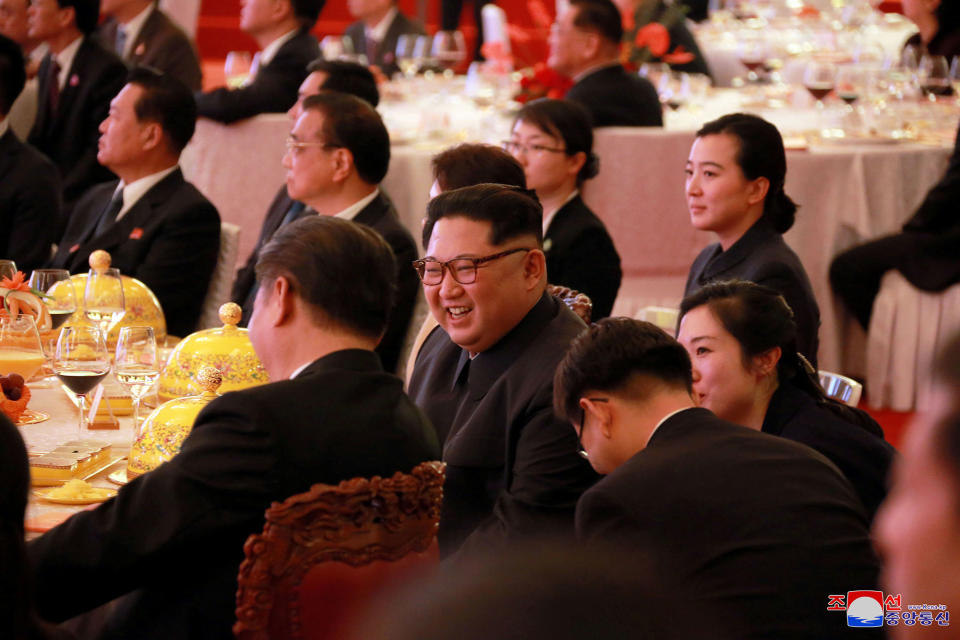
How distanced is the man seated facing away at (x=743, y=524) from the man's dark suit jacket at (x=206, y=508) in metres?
0.36

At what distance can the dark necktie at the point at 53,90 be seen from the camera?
557 centimetres

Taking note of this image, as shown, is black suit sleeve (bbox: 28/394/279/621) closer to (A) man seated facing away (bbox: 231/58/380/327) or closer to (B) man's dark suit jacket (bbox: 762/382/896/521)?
(B) man's dark suit jacket (bbox: 762/382/896/521)

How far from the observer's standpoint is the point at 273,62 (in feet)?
18.3

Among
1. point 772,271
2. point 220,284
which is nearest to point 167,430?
point 772,271

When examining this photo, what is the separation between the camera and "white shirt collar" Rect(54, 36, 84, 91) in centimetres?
554

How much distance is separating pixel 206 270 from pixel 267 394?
2389 millimetres

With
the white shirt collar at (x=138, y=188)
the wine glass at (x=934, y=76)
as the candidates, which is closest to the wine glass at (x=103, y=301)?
the white shirt collar at (x=138, y=188)

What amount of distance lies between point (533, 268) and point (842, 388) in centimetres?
89

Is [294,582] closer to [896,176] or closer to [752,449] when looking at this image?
[752,449]

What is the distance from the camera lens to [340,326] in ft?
6.25

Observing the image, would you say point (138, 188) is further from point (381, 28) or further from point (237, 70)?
point (381, 28)

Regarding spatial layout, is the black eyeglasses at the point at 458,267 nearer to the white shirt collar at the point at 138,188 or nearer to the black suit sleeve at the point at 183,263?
the black suit sleeve at the point at 183,263

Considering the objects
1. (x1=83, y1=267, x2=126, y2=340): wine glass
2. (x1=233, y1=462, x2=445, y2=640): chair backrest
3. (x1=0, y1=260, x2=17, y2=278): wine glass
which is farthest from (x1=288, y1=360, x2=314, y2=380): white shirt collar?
(x1=0, y1=260, x2=17, y2=278): wine glass

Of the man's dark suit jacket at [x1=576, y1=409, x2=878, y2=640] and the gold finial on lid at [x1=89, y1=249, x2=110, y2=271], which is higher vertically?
the gold finial on lid at [x1=89, y1=249, x2=110, y2=271]
